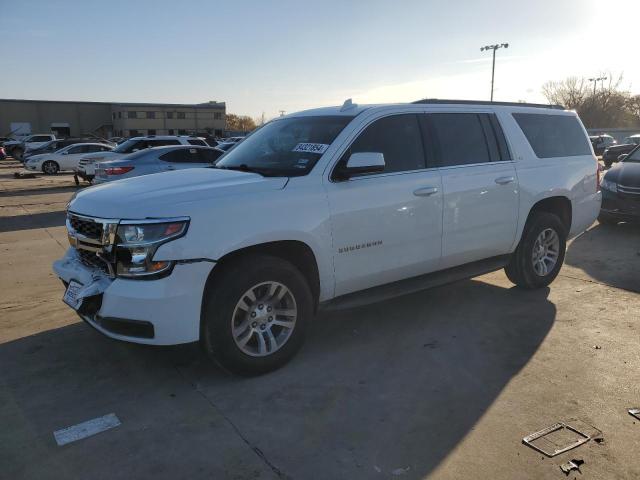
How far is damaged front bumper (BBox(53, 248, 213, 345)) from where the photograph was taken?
330 centimetres

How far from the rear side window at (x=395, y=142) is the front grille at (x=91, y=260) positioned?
6.62 feet

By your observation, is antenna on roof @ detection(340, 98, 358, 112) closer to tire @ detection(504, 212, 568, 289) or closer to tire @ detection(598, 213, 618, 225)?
tire @ detection(504, 212, 568, 289)

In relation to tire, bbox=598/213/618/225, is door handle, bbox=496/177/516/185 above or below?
above

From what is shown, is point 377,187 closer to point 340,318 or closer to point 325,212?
point 325,212

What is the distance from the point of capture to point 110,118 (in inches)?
3376

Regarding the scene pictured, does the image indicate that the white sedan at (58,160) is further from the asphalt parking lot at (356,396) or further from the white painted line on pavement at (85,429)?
the white painted line on pavement at (85,429)

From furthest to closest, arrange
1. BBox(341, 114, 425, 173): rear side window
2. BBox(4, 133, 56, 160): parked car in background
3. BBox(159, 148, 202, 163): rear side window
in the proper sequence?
BBox(4, 133, 56, 160): parked car in background < BBox(159, 148, 202, 163): rear side window < BBox(341, 114, 425, 173): rear side window

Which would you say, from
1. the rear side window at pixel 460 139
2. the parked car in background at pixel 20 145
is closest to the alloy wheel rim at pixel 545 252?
the rear side window at pixel 460 139

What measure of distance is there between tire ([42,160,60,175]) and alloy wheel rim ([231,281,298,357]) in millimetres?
25807

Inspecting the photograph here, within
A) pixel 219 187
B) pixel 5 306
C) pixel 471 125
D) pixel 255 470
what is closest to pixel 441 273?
pixel 471 125

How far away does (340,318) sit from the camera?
515cm

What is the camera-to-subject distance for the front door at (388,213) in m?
4.06

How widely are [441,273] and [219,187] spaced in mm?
2300

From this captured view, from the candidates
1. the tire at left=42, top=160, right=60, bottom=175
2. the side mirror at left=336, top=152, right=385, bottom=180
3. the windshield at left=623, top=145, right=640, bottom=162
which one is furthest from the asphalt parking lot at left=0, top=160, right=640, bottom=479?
the tire at left=42, top=160, right=60, bottom=175
